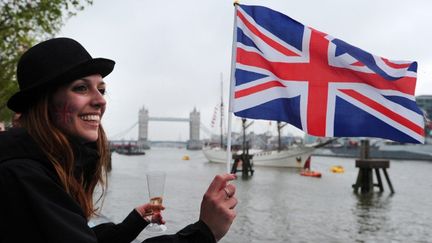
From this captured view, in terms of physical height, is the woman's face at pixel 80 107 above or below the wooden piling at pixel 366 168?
above

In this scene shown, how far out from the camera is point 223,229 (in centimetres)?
227

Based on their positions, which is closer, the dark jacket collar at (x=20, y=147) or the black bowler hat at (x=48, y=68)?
the dark jacket collar at (x=20, y=147)

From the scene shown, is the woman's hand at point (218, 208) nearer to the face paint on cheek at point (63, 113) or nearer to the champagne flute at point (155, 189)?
the face paint on cheek at point (63, 113)

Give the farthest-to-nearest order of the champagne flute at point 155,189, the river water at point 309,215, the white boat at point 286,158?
the white boat at point 286,158, the river water at point 309,215, the champagne flute at point 155,189

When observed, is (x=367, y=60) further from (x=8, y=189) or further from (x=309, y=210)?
(x=309, y=210)

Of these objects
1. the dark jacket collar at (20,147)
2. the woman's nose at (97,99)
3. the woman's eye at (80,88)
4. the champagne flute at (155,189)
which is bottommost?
the champagne flute at (155,189)

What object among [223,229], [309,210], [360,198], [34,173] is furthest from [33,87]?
[360,198]

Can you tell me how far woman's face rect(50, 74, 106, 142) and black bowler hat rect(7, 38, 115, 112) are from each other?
56 millimetres

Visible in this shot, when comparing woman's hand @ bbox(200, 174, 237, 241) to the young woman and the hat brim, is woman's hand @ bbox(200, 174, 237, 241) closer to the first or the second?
the young woman

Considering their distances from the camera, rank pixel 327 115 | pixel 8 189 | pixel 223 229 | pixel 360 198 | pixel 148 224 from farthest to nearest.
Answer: pixel 360 198
pixel 327 115
pixel 148 224
pixel 223 229
pixel 8 189

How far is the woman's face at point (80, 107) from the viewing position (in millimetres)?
2062

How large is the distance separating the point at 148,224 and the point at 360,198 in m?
30.3

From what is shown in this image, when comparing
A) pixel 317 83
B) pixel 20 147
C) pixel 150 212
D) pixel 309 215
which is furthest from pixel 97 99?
pixel 309 215

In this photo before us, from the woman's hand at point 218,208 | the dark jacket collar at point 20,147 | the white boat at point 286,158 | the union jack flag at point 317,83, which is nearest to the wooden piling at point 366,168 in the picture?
the union jack flag at point 317,83
